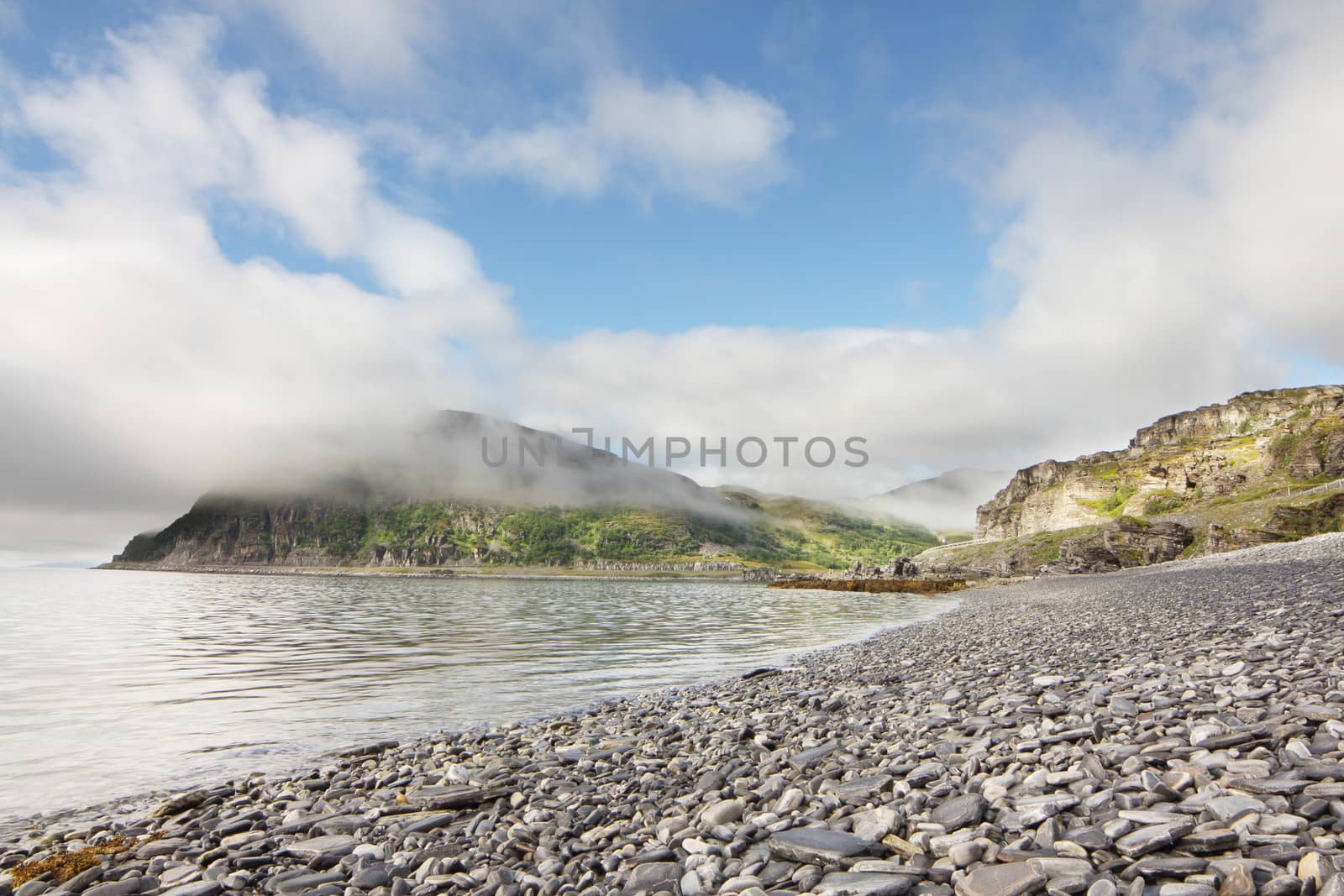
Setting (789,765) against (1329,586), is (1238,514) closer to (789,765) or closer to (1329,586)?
(1329,586)

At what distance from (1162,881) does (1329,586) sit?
33315mm

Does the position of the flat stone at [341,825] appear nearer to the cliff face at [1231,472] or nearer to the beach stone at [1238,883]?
the beach stone at [1238,883]

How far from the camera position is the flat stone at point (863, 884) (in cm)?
584

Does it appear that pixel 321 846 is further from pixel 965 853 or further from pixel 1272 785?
pixel 1272 785

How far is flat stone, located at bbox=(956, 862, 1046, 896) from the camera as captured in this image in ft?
18.2

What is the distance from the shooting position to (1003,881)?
569 centimetres

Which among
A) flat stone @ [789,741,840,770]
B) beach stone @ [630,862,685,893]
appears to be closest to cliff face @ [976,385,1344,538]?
flat stone @ [789,741,840,770]

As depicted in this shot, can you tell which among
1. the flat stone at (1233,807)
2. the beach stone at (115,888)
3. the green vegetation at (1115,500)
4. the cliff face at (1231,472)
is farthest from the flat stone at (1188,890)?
Answer: the green vegetation at (1115,500)

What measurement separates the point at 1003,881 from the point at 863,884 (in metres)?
1.17

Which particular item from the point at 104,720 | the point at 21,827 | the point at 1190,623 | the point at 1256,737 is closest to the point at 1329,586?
the point at 1190,623

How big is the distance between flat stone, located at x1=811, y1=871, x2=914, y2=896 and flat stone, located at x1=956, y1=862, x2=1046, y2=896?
1.59 feet

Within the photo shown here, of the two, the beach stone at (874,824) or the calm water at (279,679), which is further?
the calm water at (279,679)

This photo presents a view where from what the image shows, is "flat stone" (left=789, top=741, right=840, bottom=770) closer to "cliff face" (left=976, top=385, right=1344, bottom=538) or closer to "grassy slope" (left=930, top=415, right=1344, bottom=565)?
"grassy slope" (left=930, top=415, right=1344, bottom=565)

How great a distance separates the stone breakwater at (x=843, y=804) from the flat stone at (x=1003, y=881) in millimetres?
20
